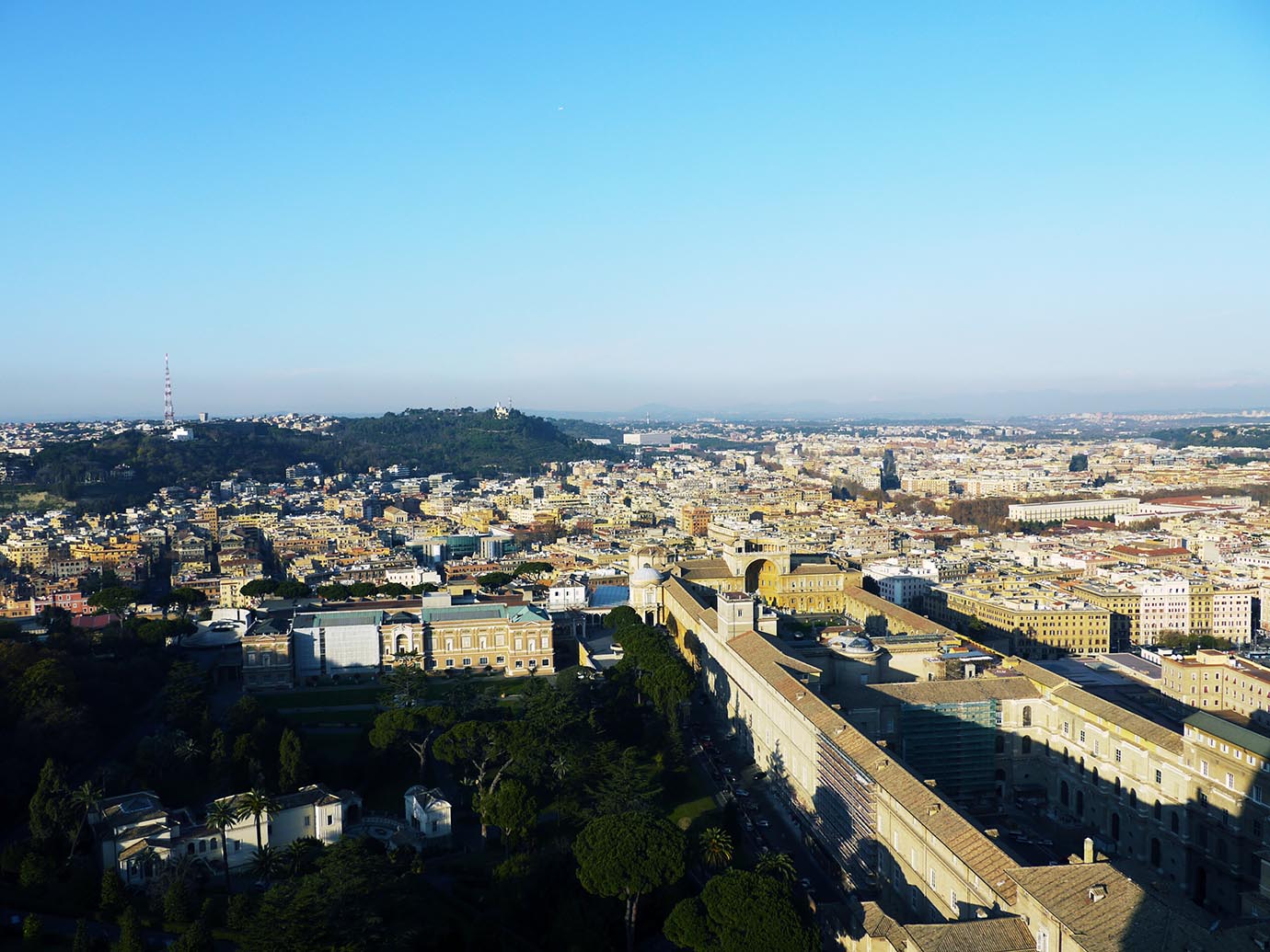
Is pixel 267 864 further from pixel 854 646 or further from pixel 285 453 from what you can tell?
pixel 285 453

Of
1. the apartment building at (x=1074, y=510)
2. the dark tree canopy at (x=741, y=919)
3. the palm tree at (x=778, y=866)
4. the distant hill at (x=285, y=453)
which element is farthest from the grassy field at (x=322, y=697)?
the apartment building at (x=1074, y=510)

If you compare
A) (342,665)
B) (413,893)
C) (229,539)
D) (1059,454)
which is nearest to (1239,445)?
(1059,454)

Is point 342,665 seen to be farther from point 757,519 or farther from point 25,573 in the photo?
point 757,519

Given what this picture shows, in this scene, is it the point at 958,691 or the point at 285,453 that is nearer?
the point at 958,691

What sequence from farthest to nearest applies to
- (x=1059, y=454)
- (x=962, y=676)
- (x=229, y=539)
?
(x=1059, y=454) < (x=229, y=539) < (x=962, y=676)

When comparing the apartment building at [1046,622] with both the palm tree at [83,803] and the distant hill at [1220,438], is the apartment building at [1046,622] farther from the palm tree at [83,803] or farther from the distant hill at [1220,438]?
the distant hill at [1220,438]

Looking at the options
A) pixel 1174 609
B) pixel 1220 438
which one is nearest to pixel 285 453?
pixel 1174 609

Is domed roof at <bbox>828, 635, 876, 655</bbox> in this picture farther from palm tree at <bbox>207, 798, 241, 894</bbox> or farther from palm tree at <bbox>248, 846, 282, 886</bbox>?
palm tree at <bbox>207, 798, 241, 894</bbox>
